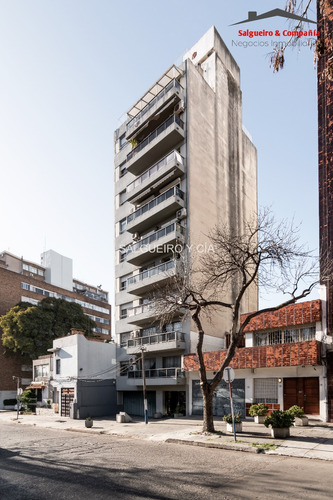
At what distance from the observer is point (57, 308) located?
5806 cm

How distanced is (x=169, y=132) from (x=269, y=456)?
28.5 metres

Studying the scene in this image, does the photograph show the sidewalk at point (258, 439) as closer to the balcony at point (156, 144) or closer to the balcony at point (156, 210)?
the balcony at point (156, 210)

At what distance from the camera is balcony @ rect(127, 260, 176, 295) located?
34.5m

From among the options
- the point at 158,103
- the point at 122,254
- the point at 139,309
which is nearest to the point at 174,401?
the point at 139,309

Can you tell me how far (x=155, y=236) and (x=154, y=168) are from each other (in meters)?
6.48

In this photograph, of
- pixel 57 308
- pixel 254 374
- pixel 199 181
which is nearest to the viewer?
pixel 254 374

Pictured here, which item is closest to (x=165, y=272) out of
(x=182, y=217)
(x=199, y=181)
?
(x=182, y=217)

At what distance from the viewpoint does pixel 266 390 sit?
25.9 meters

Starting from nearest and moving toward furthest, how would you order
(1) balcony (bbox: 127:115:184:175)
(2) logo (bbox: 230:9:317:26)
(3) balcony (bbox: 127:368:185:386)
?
(2) logo (bbox: 230:9:317:26), (3) balcony (bbox: 127:368:185:386), (1) balcony (bbox: 127:115:184:175)

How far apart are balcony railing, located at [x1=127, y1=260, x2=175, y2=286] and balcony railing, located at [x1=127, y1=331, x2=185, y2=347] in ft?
16.9

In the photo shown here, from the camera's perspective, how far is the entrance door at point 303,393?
23.1m

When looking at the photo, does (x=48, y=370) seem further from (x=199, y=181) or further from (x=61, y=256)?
(x=61, y=256)

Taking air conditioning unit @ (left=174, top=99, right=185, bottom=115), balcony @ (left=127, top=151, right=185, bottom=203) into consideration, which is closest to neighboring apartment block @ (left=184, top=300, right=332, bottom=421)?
balcony @ (left=127, top=151, right=185, bottom=203)

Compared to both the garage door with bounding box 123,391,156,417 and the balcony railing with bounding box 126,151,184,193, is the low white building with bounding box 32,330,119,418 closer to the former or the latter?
the garage door with bounding box 123,391,156,417
